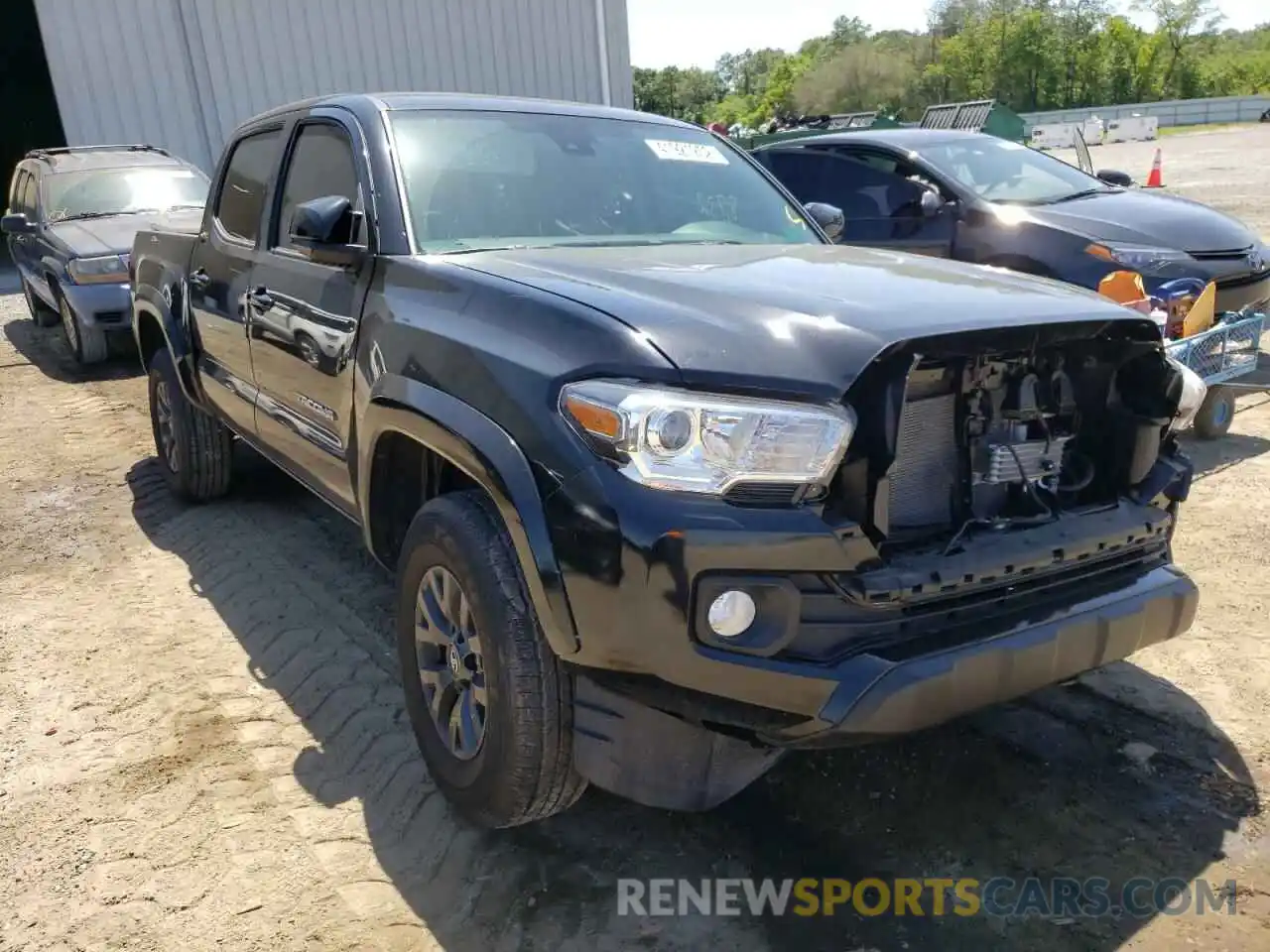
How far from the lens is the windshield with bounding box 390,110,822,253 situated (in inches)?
125

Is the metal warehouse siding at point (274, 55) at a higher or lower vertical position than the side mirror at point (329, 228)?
higher

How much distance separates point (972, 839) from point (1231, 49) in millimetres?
121388

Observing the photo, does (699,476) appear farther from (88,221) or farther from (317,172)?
(88,221)

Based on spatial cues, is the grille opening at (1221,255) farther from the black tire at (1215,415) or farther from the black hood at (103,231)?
the black hood at (103,231)

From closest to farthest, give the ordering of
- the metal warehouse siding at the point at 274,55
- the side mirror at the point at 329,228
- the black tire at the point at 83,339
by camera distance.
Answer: the side mirror at the point at 329,228
the black tire at the point at 83,339
the metal warehouse siding at the point at 274,55

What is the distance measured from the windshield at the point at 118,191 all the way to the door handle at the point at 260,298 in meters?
6.69

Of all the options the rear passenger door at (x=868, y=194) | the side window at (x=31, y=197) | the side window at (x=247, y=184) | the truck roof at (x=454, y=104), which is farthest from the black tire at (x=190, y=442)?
the side window at (x=31, y=197)

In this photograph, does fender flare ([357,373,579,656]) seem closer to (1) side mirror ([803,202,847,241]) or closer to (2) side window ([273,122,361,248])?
(2) side window ([273,122,361,248])

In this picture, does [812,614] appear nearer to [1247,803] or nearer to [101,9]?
[1247,803]

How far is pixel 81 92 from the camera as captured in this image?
568 inches

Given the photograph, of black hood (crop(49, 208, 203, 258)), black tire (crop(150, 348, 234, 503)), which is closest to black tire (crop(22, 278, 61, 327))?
black hood (crop(49, 208, 203, 258))

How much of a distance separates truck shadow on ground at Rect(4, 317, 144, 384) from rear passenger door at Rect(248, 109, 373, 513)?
5.67 metres

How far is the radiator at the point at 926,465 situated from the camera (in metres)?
2.35

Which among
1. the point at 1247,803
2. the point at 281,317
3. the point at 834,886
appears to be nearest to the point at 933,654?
the point at 834,886
